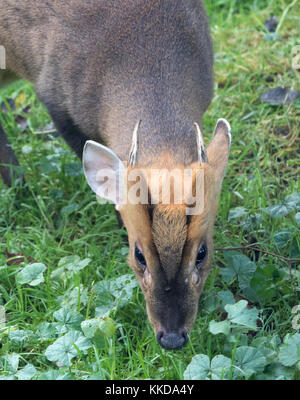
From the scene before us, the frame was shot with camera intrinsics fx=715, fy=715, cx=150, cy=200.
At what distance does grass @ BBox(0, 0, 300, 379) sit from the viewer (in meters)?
4.09

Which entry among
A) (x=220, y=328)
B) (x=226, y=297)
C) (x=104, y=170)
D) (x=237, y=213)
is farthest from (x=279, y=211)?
(x=104, y=170)

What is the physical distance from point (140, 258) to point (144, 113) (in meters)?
0.91

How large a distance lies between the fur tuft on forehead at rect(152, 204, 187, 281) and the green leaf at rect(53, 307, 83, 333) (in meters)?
0.89

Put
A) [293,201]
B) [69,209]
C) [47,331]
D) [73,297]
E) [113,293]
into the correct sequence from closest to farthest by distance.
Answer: [47,331], [113,293], [73,297], [293,201], [69,209]

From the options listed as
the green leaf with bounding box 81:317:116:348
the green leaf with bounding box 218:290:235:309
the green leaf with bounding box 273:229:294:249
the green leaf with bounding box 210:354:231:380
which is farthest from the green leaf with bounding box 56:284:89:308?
the green leaf with bounding box 273:229:294:249

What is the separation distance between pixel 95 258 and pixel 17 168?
121 cm

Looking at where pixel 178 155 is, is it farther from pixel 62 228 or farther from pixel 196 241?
pixel 62 228

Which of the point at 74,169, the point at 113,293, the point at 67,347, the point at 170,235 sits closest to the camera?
the point at 170,235

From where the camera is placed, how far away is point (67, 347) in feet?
12.7

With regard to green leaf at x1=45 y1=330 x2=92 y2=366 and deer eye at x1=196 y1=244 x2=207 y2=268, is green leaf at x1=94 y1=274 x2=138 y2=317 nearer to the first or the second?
A: green leaf at x1=45 y1=330 x2=92 y2=366

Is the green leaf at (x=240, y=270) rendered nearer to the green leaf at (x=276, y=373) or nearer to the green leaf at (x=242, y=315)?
the green leaf at (x=242, y=315)

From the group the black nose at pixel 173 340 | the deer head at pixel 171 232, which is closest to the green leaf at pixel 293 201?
the deer head at pixel 171 232

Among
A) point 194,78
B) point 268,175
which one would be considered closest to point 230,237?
point 268,175

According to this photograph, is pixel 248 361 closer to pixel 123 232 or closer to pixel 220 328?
pixel 220 328
